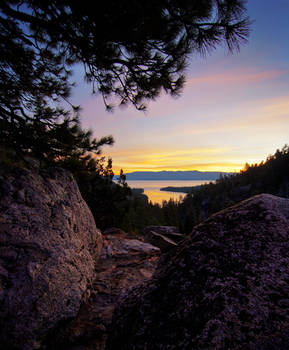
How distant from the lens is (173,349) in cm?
114

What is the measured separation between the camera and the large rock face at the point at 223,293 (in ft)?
3.56

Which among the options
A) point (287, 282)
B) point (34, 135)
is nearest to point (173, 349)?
point (287, 282)

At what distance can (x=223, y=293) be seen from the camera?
1.28 m

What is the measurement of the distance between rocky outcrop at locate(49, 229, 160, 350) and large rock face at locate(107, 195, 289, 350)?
0.48m

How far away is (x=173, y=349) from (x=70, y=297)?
2.16m

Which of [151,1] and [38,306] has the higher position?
[151,1]

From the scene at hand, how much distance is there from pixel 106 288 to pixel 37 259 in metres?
1.67

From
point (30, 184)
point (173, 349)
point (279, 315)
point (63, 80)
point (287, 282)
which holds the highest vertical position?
point (63, 80)

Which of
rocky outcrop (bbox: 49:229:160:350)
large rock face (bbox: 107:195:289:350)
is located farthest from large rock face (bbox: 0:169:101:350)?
large rock face (bbox: 107:195:289:350)

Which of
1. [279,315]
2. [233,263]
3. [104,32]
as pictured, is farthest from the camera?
[104,32]

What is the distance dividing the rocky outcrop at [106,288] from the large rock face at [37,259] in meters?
0.21

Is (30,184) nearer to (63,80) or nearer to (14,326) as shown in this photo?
(14,326)

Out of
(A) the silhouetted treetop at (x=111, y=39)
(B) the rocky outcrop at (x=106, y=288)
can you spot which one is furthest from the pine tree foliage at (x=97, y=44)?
(B) the rocky outcrop at (x=106, y=288)

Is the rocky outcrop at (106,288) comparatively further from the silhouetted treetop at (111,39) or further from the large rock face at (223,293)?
the silhouetted treetop at (111,39)
